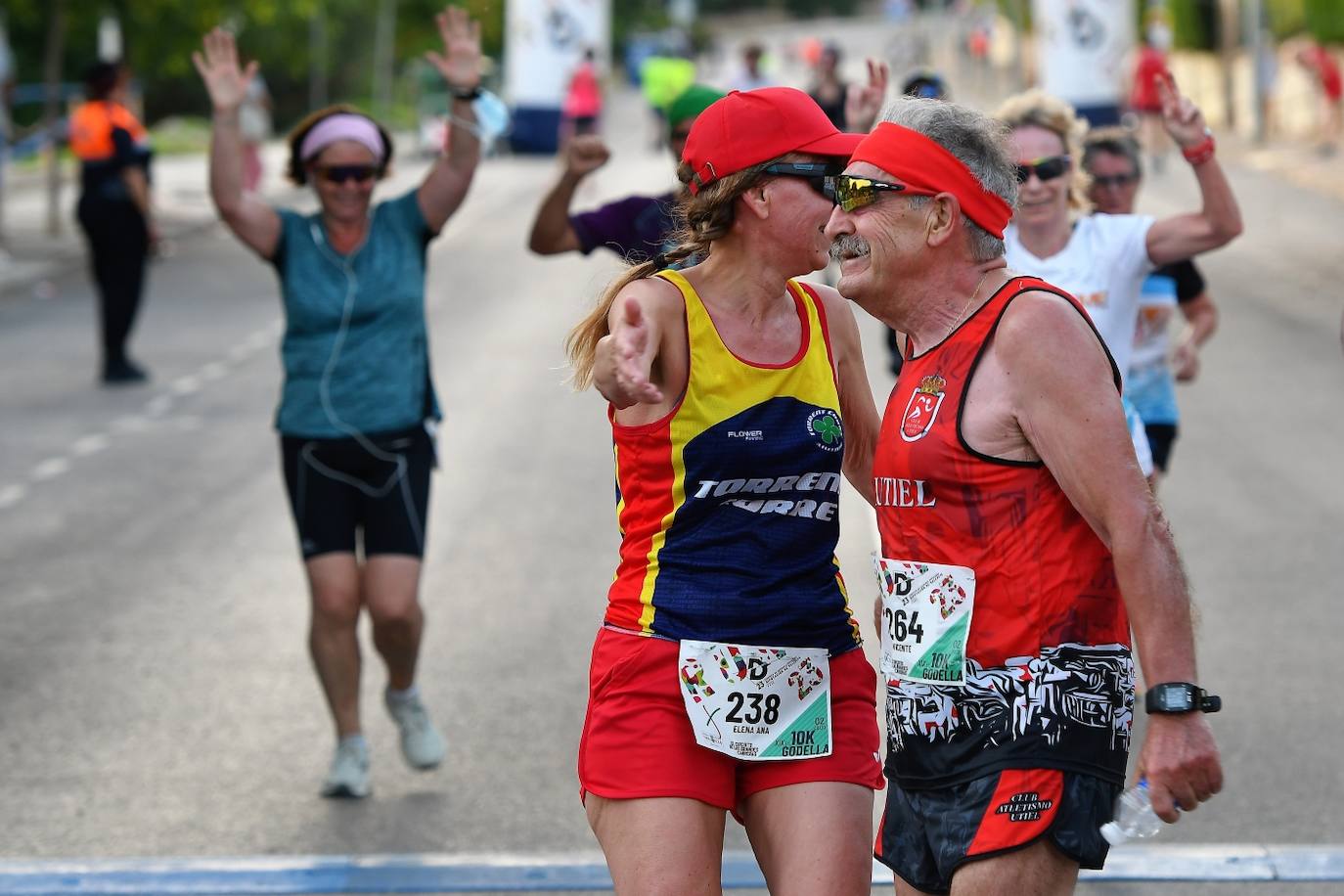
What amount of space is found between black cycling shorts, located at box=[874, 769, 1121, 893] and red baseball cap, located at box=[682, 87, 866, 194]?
3.82 feet

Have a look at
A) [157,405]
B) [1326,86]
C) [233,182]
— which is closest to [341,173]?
[233,182]

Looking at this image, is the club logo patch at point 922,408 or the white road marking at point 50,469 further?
the white road marking at point 50,469

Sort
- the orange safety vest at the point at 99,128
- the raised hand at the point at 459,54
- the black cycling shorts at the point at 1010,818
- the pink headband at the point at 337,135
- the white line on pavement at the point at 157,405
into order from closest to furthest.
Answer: the black cycling shorts at the point at 1010,818 → the pink headband at the point at 337,135 → the raised hand at the point at 459,54 → the white line on pavement at the point at 157,405 → the orange safety vest at the point at 99,128

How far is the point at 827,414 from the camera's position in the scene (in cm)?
364

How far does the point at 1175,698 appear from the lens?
3045 mm

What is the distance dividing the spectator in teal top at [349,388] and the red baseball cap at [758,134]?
2.48 metres

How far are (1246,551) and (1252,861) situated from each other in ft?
13.1

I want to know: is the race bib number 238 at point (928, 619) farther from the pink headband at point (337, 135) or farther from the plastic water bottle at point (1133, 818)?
the pink headband at point (337, 135)

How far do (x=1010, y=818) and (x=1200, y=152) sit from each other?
9.34 feet

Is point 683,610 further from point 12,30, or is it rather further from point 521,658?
point 12,30

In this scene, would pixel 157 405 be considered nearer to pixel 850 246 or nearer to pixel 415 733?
pixel 415 733

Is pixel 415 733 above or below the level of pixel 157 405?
above

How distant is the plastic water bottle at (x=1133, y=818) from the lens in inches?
121

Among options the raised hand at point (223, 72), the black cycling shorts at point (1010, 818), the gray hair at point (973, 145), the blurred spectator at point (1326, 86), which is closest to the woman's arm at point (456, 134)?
the raised hand at point (223, 72)
